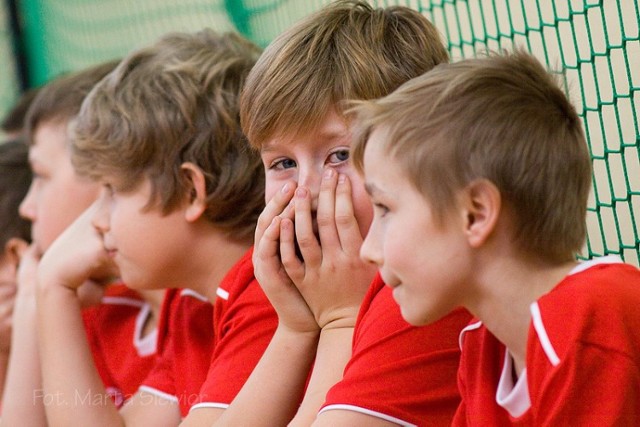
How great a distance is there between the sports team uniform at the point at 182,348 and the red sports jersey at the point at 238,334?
21 centimetres

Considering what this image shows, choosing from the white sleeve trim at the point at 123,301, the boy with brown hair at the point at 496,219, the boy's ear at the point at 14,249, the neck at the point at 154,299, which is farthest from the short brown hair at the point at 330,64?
the boy's ear at the point at 14,249

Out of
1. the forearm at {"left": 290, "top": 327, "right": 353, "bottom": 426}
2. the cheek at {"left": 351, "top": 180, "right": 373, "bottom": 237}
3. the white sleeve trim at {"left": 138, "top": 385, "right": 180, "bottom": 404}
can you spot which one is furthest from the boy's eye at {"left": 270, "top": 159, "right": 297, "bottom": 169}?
the white sleeve trim at {"left": 138, "top": 385, "right": 180, "bottom": 404}

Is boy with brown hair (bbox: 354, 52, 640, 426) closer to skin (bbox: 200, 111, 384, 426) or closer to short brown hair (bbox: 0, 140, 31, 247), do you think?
skin (bbox: 200, 111, 384, 426)

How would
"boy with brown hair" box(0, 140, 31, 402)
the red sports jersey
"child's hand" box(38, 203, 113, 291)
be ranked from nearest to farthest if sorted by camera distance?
the red sports jersey < "child's hand" box(38, 203, 113, 291) < "boy with brown hair" box(0, 140, 31, 402)

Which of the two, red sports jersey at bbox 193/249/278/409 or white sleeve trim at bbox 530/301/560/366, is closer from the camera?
white sleeve trim at bbox 530/301/560/366

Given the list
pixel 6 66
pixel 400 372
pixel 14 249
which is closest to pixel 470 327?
pixel 400 372

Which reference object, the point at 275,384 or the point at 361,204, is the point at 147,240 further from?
the point at 361,204

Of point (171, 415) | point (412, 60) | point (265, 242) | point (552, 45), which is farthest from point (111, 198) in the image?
point (552, 45)

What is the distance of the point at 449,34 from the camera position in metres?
2.38

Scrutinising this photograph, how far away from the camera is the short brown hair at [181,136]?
170 centimetres

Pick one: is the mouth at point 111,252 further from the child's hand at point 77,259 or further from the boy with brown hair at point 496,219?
the boy with brown hair at point 496,219

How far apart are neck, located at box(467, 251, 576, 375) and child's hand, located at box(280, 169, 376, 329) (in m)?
0.28

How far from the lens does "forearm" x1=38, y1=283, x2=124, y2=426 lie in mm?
1761

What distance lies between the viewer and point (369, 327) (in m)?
1.22
